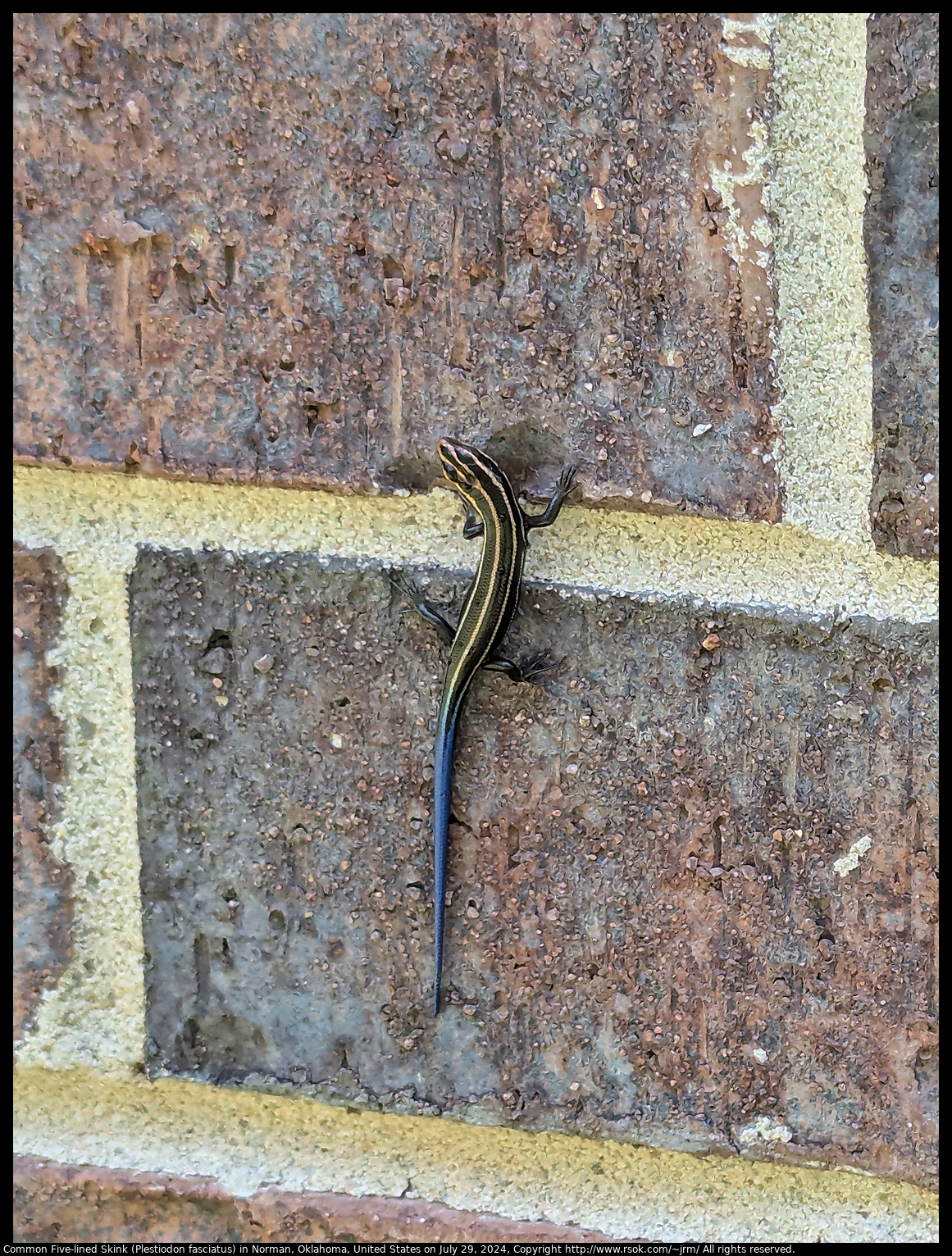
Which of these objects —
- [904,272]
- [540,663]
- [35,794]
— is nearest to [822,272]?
[904,272]

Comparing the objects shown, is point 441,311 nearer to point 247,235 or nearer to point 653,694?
point 247,235

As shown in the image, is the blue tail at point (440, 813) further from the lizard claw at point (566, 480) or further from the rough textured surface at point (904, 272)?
the rough textured surface at point (904, 272)

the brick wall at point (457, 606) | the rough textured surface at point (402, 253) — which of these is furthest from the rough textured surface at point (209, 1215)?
the rough textured surface at point (402, 253)

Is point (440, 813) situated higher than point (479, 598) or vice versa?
point (479, 598)

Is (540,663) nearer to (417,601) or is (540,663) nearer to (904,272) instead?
(417,601)


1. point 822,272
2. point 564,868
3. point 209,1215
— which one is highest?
point 822,272

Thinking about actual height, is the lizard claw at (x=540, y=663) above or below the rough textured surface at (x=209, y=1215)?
above

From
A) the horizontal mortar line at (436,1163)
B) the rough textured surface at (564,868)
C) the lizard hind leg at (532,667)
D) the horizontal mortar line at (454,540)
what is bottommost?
the horizontal mortar line at (436,1163)
